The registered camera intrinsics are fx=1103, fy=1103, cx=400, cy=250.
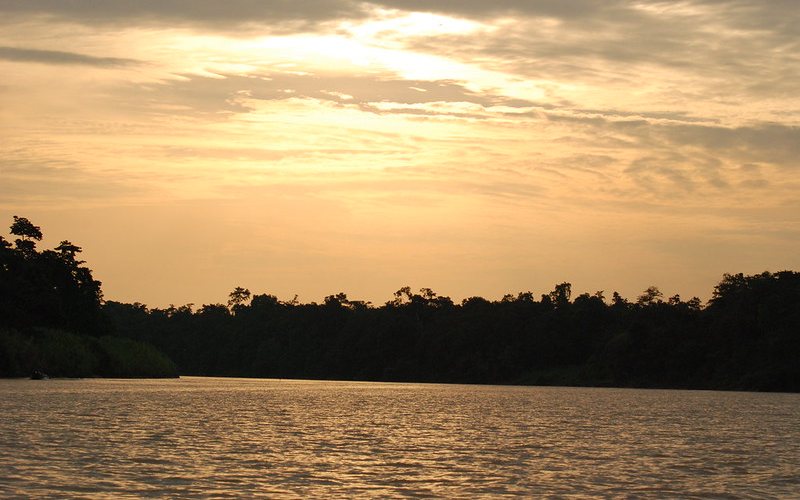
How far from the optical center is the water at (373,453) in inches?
1390

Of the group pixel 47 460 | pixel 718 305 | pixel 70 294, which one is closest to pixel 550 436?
pixel 47 460

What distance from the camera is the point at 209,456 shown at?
142 feet

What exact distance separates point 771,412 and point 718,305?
99.9m

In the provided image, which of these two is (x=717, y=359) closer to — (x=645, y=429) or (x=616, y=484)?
(x=645, y=429)

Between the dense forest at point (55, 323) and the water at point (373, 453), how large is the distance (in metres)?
54.0


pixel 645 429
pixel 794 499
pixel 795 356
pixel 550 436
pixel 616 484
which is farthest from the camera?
pixel 795 356

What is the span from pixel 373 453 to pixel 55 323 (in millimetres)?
113164

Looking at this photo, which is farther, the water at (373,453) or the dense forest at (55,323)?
the dense forest at (55,323)

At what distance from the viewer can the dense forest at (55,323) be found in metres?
132

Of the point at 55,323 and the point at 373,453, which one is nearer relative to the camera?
the point at 373,453

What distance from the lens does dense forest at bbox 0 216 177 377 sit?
131875 mm

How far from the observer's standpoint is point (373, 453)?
47.1 meters

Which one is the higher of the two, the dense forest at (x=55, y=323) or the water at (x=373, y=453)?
the dense forest at (x=55, y=323)

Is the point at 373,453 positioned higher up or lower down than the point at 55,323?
lower down
